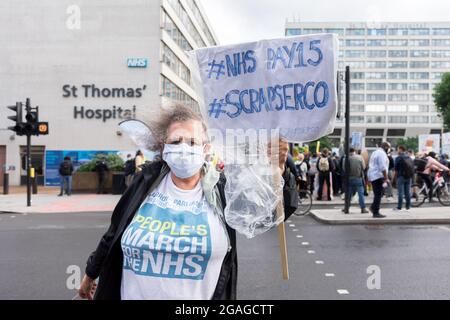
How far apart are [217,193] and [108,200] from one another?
17.5 meters

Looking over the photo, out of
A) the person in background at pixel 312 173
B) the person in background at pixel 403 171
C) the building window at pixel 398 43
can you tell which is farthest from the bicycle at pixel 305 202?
the building window at pixel 398 43

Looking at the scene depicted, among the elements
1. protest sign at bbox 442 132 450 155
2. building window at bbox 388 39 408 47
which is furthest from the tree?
building window at bbox 388 39 408 47

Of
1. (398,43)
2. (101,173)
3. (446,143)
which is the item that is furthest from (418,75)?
(101,173)

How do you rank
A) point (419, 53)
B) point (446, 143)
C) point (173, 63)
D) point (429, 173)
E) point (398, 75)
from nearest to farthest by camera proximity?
point (429, 173)
point (446, 143)
point (173, 63)
point (419, 53)
point (398, 75)

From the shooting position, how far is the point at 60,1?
33219 mm

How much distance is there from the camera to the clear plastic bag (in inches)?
96.4

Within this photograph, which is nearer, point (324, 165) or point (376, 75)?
point (324, 165)

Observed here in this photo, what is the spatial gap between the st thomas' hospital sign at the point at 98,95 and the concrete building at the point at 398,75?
87018 millimetres

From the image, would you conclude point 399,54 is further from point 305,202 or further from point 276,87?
point 276,87

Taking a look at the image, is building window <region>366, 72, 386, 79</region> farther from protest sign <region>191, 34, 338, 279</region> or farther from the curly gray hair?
the curly gray hair

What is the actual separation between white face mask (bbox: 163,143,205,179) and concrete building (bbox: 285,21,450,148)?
114m

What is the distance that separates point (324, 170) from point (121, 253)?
14528 millimetres

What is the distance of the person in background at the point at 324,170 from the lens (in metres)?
16.7

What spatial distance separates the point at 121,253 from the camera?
8.46 feet
